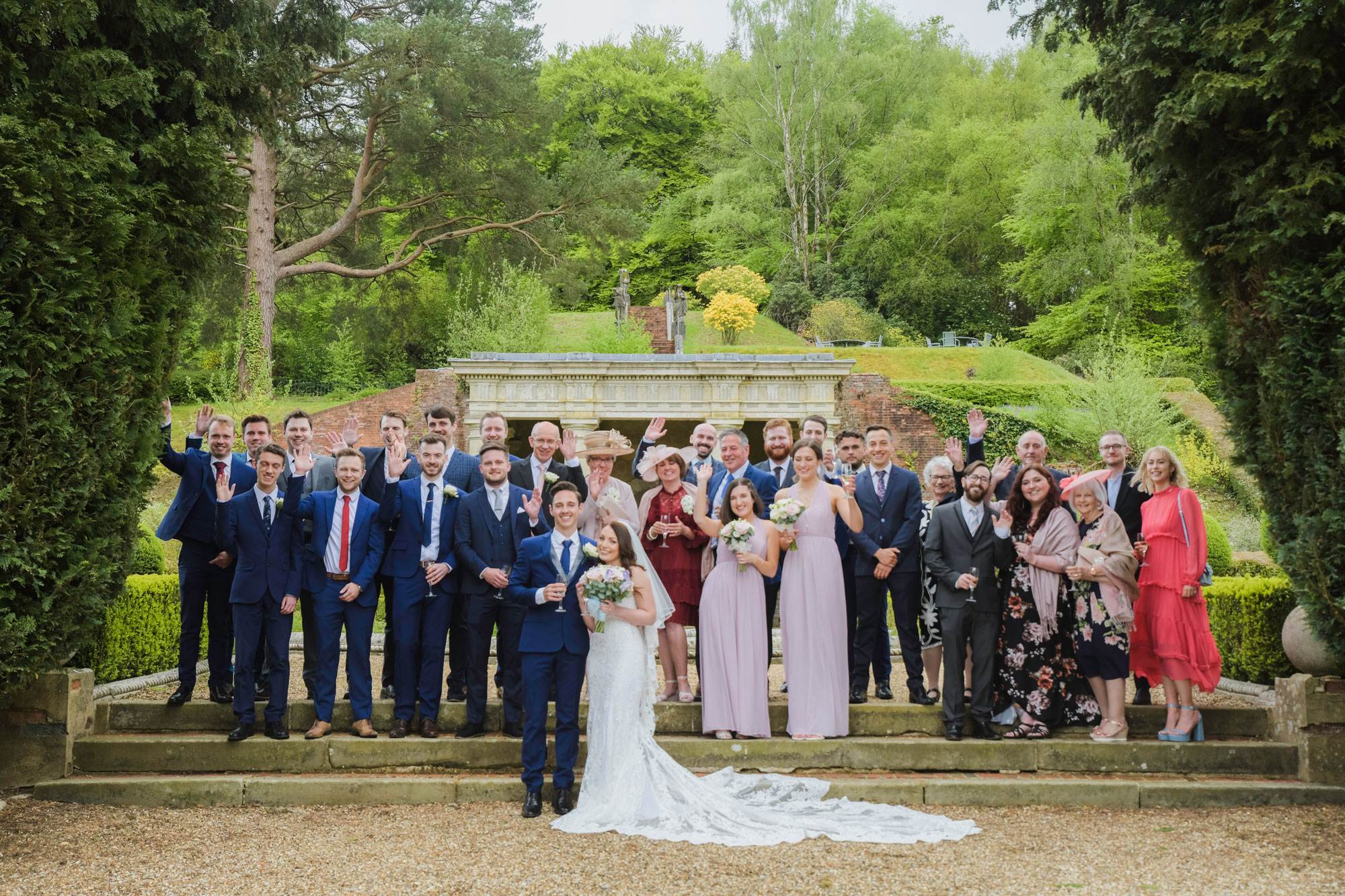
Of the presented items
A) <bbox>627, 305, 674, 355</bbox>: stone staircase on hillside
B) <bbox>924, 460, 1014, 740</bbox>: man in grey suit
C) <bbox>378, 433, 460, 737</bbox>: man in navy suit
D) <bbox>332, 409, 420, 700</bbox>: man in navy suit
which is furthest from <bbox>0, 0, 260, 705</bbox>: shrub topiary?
<bbox>627, 305, 674, 355</bbox>: stone staircase on hillside

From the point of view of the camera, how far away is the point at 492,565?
265 inches

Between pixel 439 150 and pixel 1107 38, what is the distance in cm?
2212

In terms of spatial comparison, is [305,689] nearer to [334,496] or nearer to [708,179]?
[334,496]

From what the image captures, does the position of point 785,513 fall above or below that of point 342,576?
above

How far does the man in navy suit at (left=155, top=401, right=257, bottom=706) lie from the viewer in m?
7.06

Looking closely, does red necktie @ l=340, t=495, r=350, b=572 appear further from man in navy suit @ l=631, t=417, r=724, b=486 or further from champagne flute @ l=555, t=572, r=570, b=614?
man in navy suit @ l=631, t=417, r=724, b=486

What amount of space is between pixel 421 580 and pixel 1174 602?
201 inches

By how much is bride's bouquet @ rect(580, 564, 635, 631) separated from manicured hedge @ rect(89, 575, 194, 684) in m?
4.30

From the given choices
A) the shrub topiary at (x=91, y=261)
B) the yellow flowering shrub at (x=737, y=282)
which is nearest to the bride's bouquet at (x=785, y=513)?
the shrub topiary at (x=91, y=261)

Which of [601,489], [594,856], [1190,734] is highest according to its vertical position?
[601,489]

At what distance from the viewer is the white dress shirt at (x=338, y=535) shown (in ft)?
22.0

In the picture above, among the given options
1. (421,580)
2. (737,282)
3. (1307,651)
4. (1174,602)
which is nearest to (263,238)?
(737,282)

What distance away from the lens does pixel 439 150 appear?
88.1 ft

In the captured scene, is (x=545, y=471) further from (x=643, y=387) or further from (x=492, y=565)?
(x=643, y=387)
